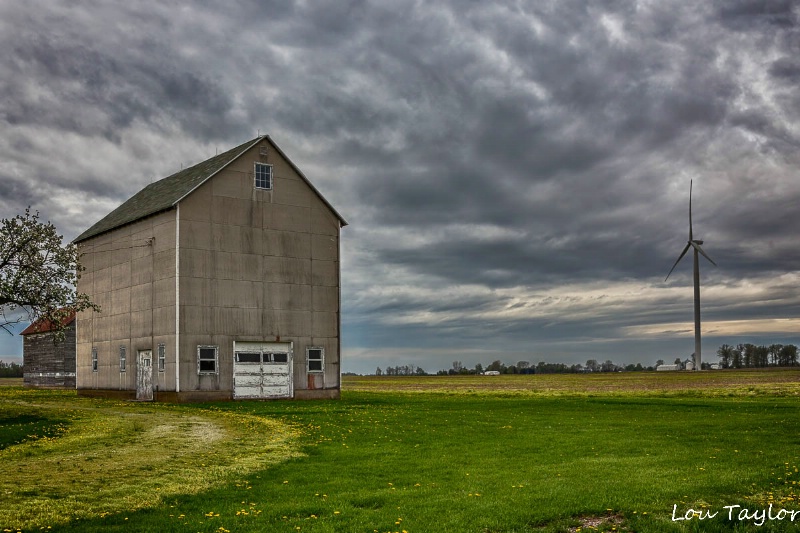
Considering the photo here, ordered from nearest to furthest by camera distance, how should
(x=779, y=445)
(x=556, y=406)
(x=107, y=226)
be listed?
1. (x=779, y=445)
2. (x=556, y=406)
3. (x=107, y=226)

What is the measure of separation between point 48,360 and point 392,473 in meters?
67.5

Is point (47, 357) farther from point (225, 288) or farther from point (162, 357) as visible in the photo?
point (225, 288)

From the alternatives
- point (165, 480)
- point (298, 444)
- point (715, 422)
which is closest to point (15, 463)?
point (165, 480)

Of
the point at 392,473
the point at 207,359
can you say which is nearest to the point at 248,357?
the point at 207,359

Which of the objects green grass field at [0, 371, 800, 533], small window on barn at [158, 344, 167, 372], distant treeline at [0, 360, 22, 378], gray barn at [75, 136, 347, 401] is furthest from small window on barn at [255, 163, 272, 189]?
distant treeline at [0, 360, 22, 378]

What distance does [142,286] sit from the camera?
48000 millimetres

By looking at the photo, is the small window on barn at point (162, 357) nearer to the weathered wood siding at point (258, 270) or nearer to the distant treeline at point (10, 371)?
the weathered wood siding at point (258, 270)

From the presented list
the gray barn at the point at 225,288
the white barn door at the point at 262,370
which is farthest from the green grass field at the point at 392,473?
the white barn door at the point at 262,370

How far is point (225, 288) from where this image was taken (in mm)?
46500

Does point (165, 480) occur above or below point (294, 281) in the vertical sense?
below

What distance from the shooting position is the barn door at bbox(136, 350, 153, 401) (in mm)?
46594

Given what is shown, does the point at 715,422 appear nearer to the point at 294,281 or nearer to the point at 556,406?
the point at 556,406

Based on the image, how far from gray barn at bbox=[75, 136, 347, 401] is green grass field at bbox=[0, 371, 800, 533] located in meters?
12.3

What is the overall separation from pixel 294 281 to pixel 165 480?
107 ft
